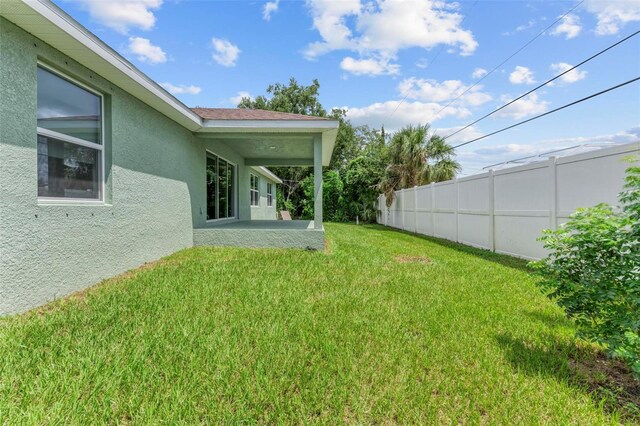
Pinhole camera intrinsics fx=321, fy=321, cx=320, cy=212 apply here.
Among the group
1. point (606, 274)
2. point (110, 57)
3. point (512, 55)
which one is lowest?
point (606, 274)

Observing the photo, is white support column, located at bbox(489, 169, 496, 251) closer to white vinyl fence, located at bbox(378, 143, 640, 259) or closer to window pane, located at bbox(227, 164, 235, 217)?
white vinyl fence, located at bbox(378, 143, 640, 259)

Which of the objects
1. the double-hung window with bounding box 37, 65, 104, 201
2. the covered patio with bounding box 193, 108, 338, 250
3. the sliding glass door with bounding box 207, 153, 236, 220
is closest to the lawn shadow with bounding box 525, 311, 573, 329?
the covered patio with bounding box 193, 108, 338, 250

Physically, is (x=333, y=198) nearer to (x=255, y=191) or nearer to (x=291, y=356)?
(x=255, y=191)

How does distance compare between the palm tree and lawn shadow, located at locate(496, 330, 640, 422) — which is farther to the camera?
the palm tree

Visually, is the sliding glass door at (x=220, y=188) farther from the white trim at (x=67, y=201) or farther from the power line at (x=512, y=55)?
the power line at (x=512, y=55)

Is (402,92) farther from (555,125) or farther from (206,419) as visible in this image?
(206,419)

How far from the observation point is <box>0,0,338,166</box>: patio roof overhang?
3652 millimetres

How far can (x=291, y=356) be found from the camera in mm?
2873

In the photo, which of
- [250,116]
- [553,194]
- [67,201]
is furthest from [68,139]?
[553,194]

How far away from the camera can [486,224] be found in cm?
973

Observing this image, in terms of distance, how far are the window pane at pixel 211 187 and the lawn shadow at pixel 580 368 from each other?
29.4ft

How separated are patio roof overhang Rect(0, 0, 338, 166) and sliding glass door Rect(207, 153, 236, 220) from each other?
3.19 ft

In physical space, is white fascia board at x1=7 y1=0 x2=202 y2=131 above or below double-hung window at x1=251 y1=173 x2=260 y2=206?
above

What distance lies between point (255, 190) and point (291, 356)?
1573cm
